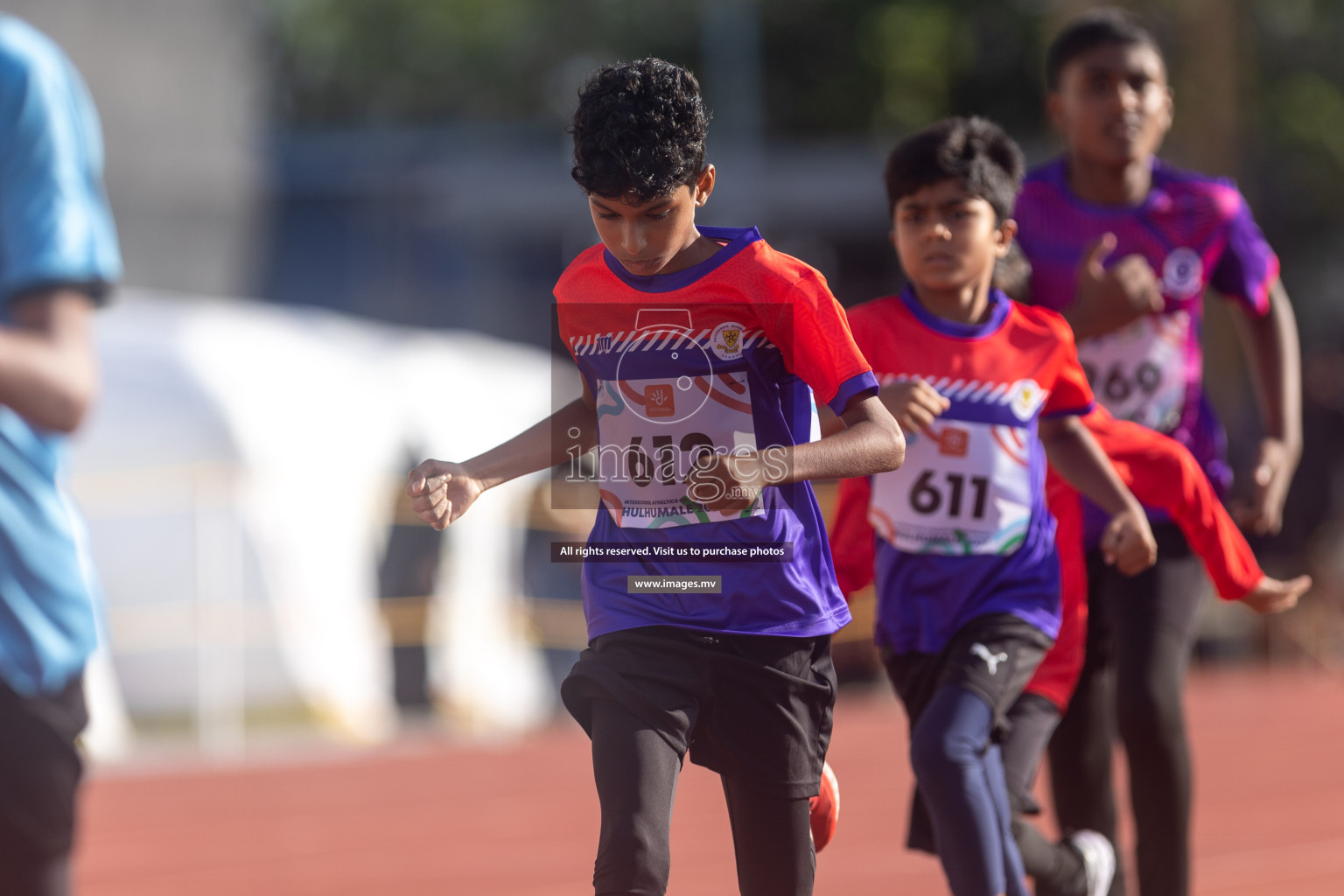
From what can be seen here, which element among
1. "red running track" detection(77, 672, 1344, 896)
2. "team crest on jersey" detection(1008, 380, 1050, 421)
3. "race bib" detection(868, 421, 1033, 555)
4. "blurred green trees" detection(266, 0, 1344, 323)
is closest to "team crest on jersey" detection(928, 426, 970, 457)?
"race bib" detection(868, 421, 1033, 555)

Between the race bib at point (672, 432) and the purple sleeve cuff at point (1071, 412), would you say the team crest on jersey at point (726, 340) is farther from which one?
the purple sleeve cuff at point (1071, 412)

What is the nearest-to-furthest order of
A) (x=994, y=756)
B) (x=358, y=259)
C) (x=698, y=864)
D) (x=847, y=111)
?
(x=994, y=756) < (x=698, y=864) < (x=847, y=111) < (x=358, y=259)

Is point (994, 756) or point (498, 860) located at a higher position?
point (994, 756)

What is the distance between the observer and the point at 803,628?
2852 mm

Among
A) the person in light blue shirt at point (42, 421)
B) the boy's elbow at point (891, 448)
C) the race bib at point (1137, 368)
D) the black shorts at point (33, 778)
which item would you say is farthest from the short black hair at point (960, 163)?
the black shorts at point (33, 778)

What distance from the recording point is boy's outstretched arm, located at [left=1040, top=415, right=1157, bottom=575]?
3.46 m

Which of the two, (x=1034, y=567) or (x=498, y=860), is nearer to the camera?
(x=1034, y=567)

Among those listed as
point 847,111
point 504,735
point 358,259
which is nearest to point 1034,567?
point 504,735

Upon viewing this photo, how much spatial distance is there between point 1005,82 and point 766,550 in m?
33.1

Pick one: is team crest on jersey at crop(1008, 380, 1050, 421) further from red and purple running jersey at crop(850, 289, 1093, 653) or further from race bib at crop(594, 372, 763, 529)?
race bib at crop(594, 372, 763, 529)

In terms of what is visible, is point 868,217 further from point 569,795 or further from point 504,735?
point 569,795

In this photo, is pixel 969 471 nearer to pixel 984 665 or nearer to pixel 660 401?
pixel 984 665

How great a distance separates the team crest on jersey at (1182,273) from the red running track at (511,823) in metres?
2.93

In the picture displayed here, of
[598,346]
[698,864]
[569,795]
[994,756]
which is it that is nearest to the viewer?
[598,346]
